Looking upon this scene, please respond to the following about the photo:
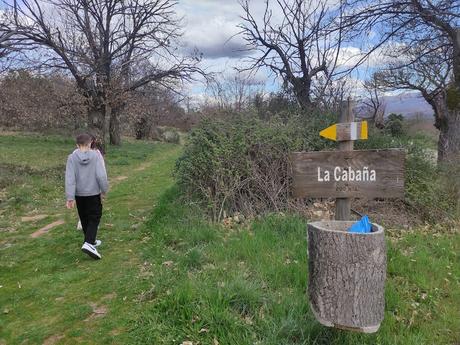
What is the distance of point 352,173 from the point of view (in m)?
4.02

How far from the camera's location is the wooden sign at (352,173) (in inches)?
156

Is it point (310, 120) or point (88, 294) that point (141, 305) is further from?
point (310, 120)

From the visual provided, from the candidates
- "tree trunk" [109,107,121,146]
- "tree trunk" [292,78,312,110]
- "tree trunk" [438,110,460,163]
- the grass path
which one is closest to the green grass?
the grass path

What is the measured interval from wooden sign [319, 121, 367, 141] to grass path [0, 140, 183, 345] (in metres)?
2.59

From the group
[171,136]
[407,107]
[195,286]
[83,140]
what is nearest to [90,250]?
[83,140]

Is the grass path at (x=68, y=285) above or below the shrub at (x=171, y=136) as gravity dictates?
below

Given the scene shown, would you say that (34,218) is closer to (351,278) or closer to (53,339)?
(53,339)

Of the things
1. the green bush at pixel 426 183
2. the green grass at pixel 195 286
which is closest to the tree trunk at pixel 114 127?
the green grass at pixel 195 286

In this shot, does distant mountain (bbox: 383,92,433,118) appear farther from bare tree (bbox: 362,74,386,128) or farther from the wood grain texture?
the wood grain texture

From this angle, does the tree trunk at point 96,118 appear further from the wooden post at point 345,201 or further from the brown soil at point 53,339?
the wooden post at point 345,201

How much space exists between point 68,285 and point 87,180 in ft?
5.27

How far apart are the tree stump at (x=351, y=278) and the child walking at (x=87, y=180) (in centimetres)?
377

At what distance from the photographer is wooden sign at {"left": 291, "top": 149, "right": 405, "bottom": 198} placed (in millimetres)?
3969

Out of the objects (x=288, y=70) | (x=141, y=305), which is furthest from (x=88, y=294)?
(x=288, y=70)
